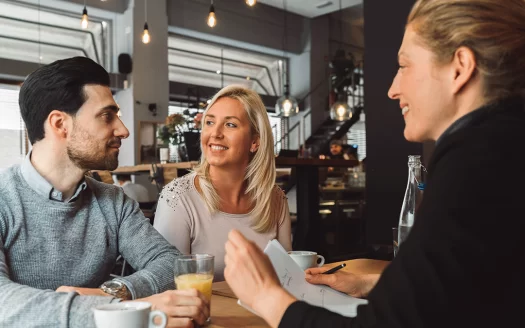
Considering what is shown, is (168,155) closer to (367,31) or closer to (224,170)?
(367,31)

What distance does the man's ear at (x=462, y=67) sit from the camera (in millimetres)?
902

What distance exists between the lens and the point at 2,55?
28.0ft

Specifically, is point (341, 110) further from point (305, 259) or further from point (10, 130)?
point (305, 259)

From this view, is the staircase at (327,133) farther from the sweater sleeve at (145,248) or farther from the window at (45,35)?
the sweater sleeve at (145,248)

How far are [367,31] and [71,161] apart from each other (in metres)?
3.55

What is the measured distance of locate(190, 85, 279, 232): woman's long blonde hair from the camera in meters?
2.38

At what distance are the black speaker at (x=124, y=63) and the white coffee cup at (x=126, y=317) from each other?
8.93m

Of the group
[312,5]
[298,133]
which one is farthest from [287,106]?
[298,133]

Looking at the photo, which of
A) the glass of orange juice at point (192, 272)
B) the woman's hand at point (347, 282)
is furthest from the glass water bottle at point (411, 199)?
the glass of orange juice at point (192, 272)

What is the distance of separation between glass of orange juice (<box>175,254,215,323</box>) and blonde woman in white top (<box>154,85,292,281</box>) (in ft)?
2.95

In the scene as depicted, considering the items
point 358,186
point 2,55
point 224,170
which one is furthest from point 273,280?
point 2,55

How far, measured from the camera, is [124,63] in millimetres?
9422

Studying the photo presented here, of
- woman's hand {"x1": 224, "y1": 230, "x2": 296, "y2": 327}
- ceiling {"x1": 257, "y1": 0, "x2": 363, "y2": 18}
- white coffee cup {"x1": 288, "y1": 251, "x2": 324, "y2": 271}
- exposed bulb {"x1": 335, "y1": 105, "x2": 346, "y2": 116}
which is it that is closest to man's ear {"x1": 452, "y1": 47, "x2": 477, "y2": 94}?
woman's hand {"x1": 224, "y1": 230, "x2": 296, "y2": 327}

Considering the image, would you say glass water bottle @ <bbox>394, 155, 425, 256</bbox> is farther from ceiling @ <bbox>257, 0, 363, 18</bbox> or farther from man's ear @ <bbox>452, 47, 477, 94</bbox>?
ceiling @ <bbox>257, 0, 363, 18</bbox>
